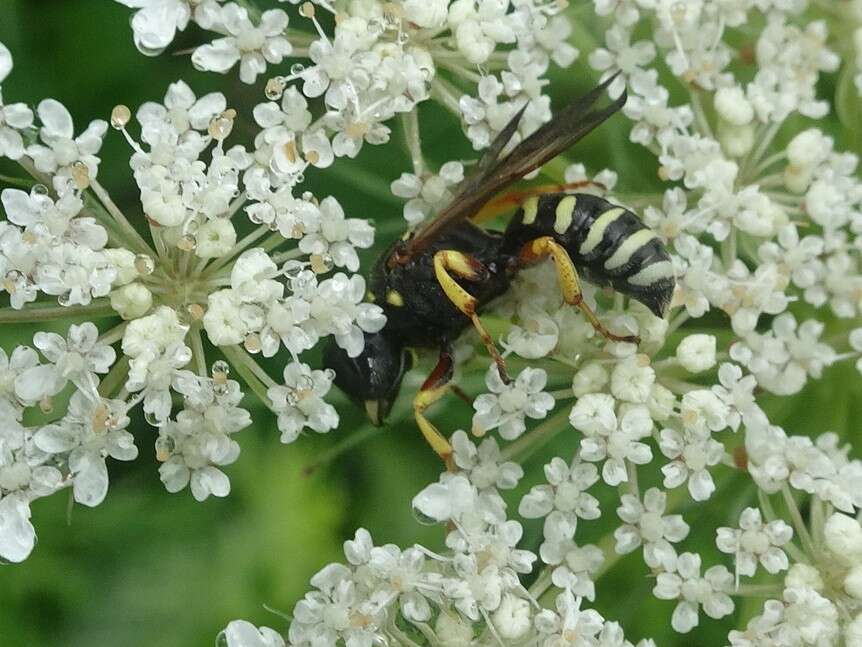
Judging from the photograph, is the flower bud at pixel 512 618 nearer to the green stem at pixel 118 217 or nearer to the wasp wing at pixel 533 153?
the wasp wing at pixel 533 153

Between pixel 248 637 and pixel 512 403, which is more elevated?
pixel 512 403

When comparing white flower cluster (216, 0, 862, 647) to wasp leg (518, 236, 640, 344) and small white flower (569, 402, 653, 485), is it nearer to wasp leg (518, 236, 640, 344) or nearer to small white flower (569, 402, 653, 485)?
small white flower (569, 402, 653, 485)

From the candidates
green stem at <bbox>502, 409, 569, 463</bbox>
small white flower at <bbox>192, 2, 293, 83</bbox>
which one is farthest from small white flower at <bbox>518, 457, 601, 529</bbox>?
small white flower at <bbox>192, 2, 293, 83</bbox>

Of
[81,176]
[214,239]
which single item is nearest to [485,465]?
[214,239]

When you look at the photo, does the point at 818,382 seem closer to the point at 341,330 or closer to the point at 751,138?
the point at 751,138

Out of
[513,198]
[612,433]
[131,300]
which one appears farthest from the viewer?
[513,198]

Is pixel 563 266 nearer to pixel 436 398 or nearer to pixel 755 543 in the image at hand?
pixel 436 398
